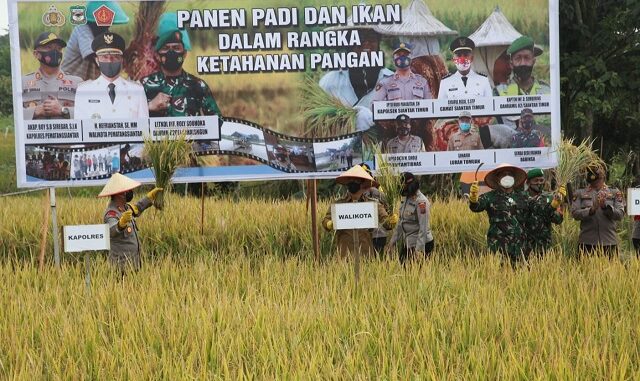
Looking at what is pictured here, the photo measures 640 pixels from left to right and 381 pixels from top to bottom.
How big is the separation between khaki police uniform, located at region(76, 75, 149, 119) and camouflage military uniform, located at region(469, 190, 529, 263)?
308 centimetres

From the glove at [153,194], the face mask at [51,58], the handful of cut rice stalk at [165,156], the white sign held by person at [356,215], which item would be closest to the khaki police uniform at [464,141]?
the white sign held by person at [356,215]

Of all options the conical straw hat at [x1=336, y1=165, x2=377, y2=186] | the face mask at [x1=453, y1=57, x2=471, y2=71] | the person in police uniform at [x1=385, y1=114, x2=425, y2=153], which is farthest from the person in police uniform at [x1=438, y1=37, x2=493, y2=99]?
the conical straw hat at [x1=336, y1=165, x2=377, y2=186]

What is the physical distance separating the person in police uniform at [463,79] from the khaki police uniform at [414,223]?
1.23 meters

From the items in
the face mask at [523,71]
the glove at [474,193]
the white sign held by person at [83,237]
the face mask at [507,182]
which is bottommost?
the white sign held by person at [83,237]

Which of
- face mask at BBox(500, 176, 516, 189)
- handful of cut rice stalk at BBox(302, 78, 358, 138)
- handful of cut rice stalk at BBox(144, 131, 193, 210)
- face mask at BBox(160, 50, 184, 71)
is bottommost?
face mask at BBox(500, 176, 516, 189)

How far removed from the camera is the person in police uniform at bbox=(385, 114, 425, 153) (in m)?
7.05

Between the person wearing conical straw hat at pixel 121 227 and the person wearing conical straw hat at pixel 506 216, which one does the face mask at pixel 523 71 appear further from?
the person wearing conical straw hat at pixel 121 227

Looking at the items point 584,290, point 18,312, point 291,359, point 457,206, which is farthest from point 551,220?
point 18,312

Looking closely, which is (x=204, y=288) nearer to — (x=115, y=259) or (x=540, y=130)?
(x=115, y=259)

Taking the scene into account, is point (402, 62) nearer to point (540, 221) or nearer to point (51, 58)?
point (540, 221)

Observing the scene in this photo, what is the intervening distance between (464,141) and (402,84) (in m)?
0.76

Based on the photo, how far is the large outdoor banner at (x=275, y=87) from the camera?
22.7 feet

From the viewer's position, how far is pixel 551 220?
237 inches

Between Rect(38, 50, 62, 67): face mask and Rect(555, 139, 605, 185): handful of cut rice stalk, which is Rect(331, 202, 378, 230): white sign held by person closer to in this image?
Rect(555, 139, 605, 185): handful of cut rice stalk
